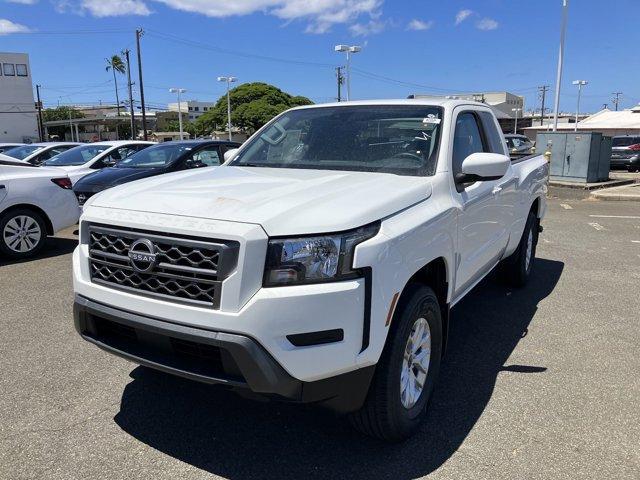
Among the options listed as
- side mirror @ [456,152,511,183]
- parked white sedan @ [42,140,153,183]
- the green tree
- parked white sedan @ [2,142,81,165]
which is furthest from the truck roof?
the green tree

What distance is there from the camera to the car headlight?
2.34 meters

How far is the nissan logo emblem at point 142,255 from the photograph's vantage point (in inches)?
98.3

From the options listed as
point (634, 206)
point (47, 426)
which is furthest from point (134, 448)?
point (634, 206)

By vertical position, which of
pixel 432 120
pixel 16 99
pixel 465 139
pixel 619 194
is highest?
pixel 16 99

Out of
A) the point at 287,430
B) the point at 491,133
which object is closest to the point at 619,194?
the point at 491,133

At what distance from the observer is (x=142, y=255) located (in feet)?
8.29

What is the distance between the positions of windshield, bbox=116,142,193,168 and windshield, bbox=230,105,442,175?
4.83m

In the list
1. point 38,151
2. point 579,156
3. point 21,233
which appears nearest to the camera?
point 21,233

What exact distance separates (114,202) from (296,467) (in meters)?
1.64

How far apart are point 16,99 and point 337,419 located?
7023cm

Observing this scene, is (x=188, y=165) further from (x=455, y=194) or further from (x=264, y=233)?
(x=264, y=233)

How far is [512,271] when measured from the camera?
5.71 metres

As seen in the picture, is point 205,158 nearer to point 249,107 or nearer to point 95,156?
point 95,156

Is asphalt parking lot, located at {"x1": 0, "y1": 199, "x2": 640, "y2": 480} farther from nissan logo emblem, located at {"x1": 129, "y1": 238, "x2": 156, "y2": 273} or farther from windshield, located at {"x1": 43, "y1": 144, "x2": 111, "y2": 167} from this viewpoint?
windshield, located at {"x1": 43, "y1": 144, "x2": 111, "y2": 167}
